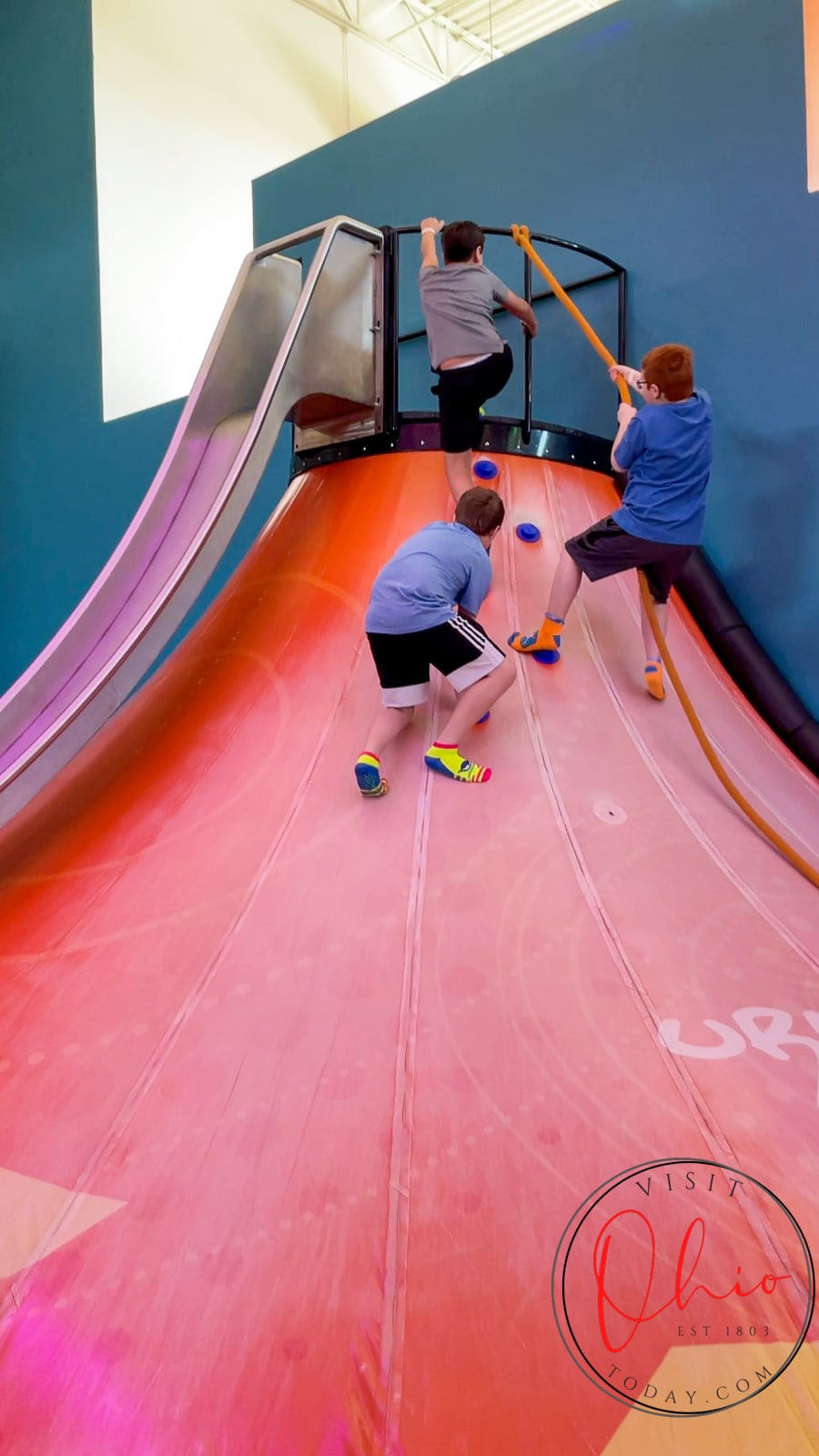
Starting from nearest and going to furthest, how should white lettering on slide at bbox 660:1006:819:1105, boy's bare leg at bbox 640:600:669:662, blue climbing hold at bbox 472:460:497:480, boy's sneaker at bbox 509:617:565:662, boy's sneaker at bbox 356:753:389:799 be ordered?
white lettering on slide at bbox 660:1006:819:1105, boy's sneaker at bbox 356:753:389:799, boy's sneaker at bbox 509:617:565:662, boy's bare leg at bbox 640:600:669:662, blue climbing hold at bbox 472:460:497:480

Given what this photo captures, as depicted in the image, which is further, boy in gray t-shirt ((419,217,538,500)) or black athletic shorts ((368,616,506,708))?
boy in gray t-shirt ((419,217,538,500))

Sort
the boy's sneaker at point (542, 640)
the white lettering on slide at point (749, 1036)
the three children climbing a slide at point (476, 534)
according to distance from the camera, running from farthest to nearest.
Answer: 1. the boy's sneaker at point (542, 640)
2. the three children climbing a slide at point (476, 534)
3. the white lettering on slide at point (749, 1036)

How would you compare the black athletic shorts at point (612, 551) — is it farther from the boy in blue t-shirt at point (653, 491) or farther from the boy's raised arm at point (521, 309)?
the boy's raised arm at point (521, 309)

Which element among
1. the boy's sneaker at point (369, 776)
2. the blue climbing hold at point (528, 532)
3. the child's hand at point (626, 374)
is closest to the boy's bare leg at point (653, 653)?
the blue climbing hold at point (528, 532)

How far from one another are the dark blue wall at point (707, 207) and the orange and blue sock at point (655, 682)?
94 cm

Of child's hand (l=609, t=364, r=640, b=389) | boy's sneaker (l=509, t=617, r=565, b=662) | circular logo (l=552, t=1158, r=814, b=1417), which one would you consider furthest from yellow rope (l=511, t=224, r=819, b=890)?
circular logo (l=552, t=1158, r=814, b=1417)

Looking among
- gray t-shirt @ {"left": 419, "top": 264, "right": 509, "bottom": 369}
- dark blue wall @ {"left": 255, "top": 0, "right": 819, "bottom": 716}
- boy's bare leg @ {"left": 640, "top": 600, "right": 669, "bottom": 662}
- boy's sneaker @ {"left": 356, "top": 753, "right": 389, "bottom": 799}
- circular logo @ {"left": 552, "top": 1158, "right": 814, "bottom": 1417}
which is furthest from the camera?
dark blue wall @ {"left": 255, "top": 0, "right": 819, "bottom": 716}

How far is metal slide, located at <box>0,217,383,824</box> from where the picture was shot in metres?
2.40

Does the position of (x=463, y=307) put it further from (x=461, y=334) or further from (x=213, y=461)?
(x=213, y=461)

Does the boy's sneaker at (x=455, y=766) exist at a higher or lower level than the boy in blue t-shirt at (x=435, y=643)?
lower

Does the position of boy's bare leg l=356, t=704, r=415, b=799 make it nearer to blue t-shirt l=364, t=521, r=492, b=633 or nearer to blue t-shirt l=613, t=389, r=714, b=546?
blue t-shirt l=364, t=521, r=492, b=633

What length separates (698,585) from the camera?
3.42m

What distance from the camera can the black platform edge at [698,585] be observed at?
3053mm

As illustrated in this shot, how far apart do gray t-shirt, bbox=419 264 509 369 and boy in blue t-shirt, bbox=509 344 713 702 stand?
21.1 inches
